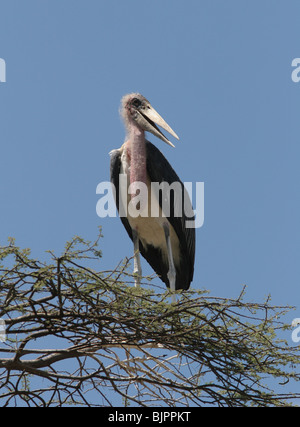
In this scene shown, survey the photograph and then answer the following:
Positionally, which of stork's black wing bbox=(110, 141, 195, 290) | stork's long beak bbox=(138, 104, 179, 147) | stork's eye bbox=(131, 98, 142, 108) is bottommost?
stork's black wing bbox=(110, 141, 195, 290)

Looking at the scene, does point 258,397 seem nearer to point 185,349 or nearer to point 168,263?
point 185,349

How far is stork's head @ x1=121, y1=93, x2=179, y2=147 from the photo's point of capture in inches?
365

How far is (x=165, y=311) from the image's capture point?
6562 millimetres

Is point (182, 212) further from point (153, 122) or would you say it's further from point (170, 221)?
point (153, 122)

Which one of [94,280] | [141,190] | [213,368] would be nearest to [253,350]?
[213,368]

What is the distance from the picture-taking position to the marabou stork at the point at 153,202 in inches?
349

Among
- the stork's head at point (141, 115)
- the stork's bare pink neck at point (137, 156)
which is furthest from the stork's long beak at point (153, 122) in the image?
the stork's bare pink neck at point (137, 156)

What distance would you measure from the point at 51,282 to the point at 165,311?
962mm

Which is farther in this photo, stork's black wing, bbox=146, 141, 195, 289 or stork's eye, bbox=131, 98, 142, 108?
stork's eye, bbox=131, 98, 142, 108

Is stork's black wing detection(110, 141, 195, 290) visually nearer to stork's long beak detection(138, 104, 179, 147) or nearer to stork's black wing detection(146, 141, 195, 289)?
stork's black wing detection(146, 141, 195, 289)

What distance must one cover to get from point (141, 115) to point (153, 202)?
105 centimetres

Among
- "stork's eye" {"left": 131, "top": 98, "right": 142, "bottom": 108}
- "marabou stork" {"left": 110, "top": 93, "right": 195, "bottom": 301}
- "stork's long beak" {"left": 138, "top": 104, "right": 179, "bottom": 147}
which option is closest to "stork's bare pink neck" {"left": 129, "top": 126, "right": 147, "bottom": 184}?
"marabou stork" {"left": 110, "top": 93, "right": 195, "bottom": 301}

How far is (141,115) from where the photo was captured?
939 centimetres
